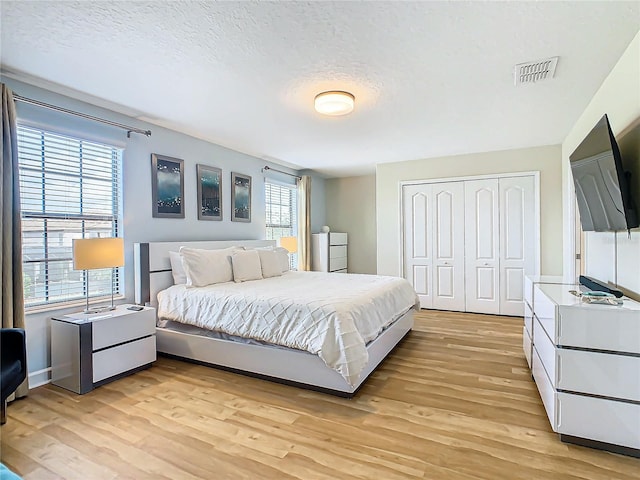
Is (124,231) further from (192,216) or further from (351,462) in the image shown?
(351,462)

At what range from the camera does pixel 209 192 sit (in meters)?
4.50

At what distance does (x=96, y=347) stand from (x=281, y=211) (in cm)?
379

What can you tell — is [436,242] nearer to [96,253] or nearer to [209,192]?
[209,192]

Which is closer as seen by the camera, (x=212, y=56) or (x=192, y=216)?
(x=212, y=56)

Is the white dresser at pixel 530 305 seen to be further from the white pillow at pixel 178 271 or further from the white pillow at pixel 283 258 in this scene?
the white pillow at pixel 178 271

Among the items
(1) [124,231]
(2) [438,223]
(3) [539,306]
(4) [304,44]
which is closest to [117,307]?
(1) [124,231]

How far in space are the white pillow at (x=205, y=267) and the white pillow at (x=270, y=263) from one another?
19.3 inches

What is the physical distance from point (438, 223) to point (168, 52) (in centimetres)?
445

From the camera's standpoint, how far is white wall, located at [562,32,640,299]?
2.16 meters

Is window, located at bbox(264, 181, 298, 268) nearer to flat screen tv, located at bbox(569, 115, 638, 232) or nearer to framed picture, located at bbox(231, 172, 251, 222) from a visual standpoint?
framed picture, located at bbox(231, 172, 251, 222)

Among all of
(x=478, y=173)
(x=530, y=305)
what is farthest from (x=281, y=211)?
(x=530, y=305)

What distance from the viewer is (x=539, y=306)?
2543mm

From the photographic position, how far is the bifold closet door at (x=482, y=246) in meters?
5.11

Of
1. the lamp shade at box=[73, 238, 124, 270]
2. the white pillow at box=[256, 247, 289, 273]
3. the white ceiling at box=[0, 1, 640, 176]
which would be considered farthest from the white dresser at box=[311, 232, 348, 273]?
the lamp shade at box=[73, 238, 124, 270]
